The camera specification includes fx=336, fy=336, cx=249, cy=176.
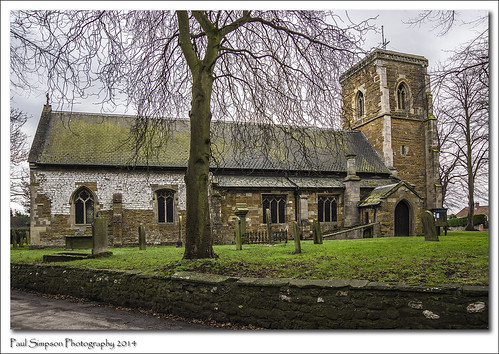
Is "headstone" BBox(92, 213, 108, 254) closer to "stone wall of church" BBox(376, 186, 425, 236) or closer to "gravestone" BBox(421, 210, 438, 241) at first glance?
"gravestone" BBox(421, 210, 438, 241)

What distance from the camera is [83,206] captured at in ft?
57.2

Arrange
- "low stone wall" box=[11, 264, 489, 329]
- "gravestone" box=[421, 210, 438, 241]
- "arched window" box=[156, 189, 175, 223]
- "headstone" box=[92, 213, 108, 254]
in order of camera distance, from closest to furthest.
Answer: "low stone wall" box=[11, 264, 489, 329]
"headstone" box=[92, 213, 108, 254]
"gravestone" box=[421, 210, 438, 241]
"arched window" box=[156, 189, 175, 223]

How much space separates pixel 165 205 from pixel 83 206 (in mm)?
4134

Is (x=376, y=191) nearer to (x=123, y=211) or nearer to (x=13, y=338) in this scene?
(x=123, y=211)

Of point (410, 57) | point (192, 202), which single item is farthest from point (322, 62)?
point (410, 57)

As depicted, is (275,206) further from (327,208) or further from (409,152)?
(409,152)

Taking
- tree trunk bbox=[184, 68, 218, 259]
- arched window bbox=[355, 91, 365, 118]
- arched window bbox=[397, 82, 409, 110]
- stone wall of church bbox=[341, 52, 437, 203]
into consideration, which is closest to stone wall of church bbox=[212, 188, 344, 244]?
stone wall of church bbox=[341, 52, 437, 203]

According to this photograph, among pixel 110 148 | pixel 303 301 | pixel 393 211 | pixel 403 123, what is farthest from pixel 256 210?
pixel 303 301

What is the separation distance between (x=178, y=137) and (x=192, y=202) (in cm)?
1340

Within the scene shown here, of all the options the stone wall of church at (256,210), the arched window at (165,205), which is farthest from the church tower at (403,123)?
the arched window at (165,205)

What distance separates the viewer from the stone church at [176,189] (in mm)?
16844

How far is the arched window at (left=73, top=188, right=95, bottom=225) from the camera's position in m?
17.3

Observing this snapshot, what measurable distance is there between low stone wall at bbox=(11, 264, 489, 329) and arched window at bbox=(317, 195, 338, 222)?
14.7 m

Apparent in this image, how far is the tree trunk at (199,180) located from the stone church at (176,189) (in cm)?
896
